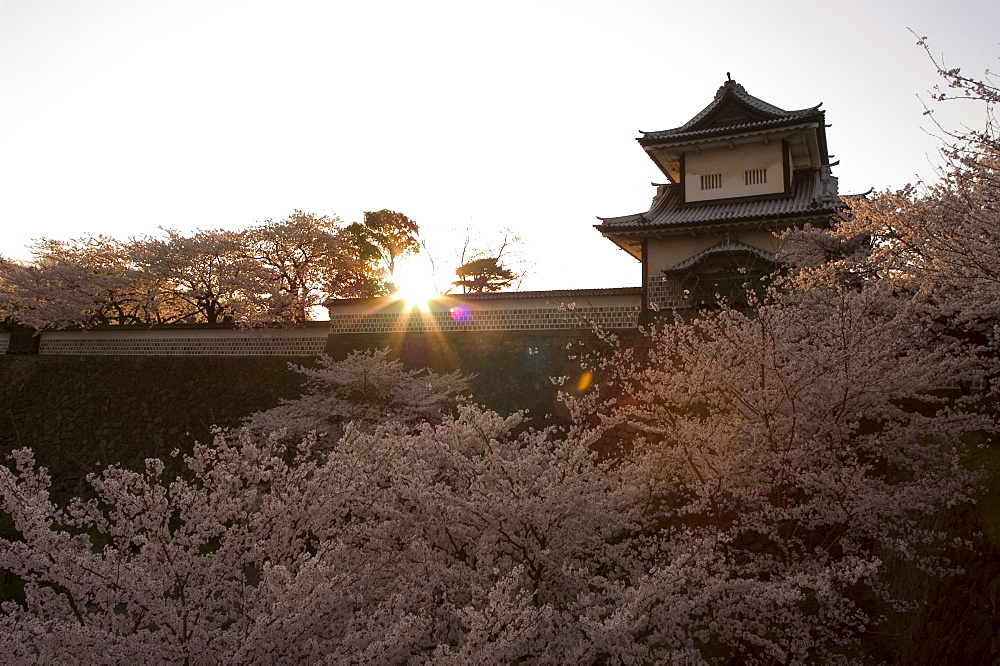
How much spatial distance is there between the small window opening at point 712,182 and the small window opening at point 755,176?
63 centimetres

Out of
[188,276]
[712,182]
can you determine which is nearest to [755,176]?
[712,182]

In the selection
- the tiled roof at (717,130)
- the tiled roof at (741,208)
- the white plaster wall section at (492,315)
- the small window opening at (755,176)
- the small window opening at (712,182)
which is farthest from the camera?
the small window opening at (712,182)

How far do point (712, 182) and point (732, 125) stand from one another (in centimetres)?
150

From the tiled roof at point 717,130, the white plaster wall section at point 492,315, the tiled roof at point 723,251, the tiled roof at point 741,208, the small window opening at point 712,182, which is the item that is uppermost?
the tiled roof at point 717,130

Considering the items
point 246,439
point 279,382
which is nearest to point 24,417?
point 279,382

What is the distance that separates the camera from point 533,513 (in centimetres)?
630

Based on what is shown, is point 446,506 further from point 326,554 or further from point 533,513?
point 326,554

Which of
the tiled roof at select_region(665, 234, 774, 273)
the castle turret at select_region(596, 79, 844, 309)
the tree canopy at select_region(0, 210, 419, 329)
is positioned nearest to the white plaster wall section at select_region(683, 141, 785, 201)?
the castle turret at select_region(596, 79, 844, 309)

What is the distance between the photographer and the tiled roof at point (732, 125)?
16750mm

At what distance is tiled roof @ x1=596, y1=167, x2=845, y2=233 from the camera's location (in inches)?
607

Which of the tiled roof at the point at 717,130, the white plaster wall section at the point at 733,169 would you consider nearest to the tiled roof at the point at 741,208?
the white plaster wall section at the point at 733,169

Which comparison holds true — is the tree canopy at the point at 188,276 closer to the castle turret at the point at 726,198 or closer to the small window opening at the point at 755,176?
the castle turret at the point at 726,198

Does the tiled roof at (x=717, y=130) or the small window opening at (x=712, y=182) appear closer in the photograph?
the tiled roof at (x=717, y=130)

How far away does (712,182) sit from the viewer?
1797 cm
